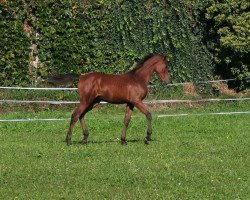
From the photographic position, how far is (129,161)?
52.6 feet

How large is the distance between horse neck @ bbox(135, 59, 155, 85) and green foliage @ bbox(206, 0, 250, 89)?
30.9 ft

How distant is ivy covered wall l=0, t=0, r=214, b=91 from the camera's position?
29047mm

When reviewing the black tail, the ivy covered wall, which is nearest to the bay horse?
the black tail

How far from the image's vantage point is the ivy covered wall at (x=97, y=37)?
2905cm

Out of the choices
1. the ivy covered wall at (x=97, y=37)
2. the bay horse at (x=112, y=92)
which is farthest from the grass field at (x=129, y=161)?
the ivy covered wall at (x=97, y=37)

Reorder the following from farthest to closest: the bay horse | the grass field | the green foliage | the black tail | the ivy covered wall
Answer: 1. the green foliage
2. the ivy covered wall
3. the black tail
4. the bay horse
5. the grass field

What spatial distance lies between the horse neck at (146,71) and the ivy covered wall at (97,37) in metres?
9.50

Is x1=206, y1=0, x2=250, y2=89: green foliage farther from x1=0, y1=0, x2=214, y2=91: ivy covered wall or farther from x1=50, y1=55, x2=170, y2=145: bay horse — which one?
x1=50, y1=55, x2=170, y2=145: bay horse

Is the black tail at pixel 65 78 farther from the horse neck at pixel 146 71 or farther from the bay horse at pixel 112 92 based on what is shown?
the horse neck at pixel 146 71

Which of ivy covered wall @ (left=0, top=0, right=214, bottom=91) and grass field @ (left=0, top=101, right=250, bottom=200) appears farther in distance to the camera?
ivy covered wall @ (left=0, top=0, right=214, bottom=91)

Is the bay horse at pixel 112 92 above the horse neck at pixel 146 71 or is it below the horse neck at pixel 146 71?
below

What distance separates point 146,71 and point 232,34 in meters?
10.2

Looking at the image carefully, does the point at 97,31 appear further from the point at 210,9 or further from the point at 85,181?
the point at 85,181

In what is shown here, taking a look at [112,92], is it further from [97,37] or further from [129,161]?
[97,37]
